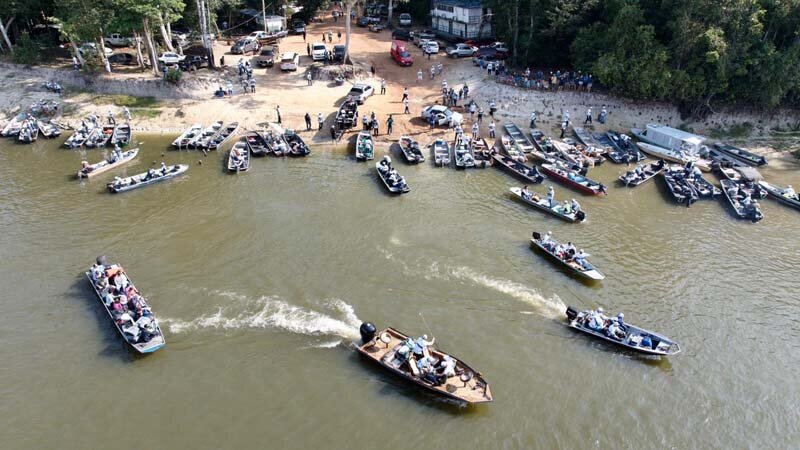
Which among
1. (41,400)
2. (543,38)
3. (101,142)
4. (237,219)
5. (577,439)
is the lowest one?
(577,439)

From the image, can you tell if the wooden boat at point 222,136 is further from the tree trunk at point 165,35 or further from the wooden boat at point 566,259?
the wooden boat at point 566,259

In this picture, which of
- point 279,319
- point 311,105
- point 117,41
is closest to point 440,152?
point 311,105

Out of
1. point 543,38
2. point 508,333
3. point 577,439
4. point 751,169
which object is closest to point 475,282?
point 508,333

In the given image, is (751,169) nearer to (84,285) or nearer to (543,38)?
(543,38)

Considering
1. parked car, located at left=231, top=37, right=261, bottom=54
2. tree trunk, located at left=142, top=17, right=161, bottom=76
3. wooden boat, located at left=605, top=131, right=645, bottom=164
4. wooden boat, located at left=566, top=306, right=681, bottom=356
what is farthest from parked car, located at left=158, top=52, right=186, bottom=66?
wooden boat, located at left=566, top=306, right=681, bottom=356

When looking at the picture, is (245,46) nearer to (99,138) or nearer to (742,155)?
(99,138)

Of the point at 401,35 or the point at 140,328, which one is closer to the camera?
the point at 140,328
